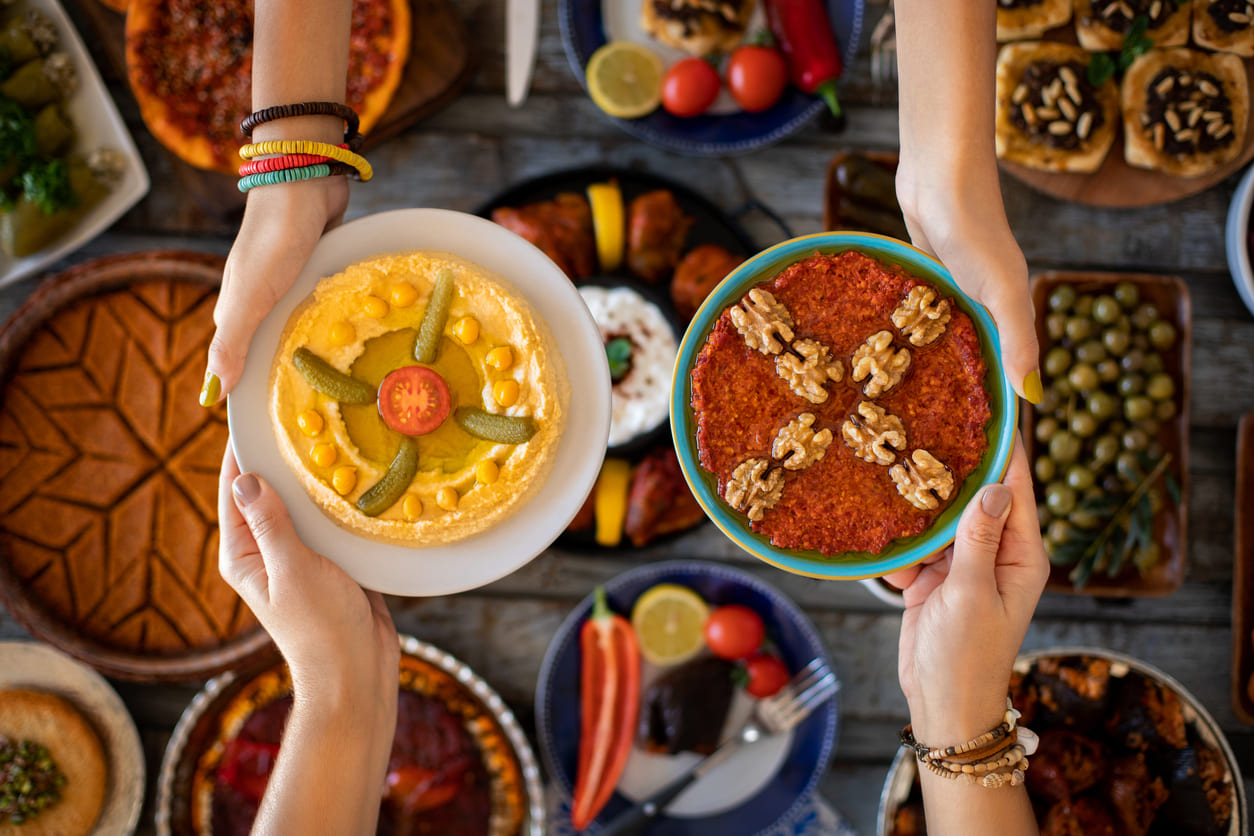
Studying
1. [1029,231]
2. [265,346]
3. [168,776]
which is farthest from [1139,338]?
[168,776]

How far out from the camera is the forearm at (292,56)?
259 cm

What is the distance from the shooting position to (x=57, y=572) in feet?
11.3

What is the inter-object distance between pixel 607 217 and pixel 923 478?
1.81 m

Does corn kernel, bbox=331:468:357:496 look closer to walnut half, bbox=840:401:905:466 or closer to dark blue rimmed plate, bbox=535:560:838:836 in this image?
dark blue rimmed plate, bbox=535:560:838:836

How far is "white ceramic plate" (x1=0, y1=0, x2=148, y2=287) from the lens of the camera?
3607 millimetres

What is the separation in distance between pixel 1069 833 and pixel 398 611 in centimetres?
292

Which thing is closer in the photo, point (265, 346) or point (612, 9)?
point (265, 346)

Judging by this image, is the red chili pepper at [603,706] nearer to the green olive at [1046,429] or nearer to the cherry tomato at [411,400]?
the cherry tomato at [411,400]

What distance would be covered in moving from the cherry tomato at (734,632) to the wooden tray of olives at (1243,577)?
6.90 ft

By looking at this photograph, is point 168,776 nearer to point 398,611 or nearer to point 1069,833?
point 398,611

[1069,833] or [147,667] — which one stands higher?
[147,667]

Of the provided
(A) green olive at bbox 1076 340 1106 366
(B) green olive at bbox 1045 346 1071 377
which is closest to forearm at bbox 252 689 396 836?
(B) green olive at bbox 1045 346 1071 377

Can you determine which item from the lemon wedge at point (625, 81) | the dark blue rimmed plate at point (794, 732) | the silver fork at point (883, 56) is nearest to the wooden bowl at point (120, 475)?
the dark blue rimmed plate at point (794, 732)

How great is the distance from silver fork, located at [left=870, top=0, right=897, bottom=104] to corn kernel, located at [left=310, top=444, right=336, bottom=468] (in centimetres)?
292
